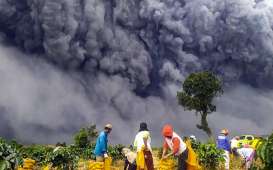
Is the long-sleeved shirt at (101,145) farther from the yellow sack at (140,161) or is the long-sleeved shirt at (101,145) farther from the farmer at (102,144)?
the yellow sack at (140,161)

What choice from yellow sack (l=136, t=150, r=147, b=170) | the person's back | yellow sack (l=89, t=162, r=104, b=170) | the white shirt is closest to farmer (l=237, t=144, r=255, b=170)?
the person's back

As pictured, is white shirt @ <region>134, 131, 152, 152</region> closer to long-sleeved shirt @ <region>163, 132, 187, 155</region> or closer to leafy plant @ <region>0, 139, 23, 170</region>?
long-sleeved shirt @ <region>163, 132, 187, 155</region>

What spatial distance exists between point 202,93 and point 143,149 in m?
35.0

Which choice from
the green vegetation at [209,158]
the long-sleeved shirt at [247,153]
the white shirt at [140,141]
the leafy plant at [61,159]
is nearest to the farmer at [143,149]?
the white shirt at [140,141]

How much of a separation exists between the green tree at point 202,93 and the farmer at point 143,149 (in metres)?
33.2

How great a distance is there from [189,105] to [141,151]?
115 feet

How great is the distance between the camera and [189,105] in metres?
46.9

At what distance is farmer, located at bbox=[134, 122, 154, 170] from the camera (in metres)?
12.2

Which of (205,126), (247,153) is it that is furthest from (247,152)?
(205,126)

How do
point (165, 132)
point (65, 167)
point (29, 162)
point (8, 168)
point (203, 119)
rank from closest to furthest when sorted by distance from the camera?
point (8, 168) → point (165, 132) → point (29, 162) → point (65, 167) → point (203, 119)

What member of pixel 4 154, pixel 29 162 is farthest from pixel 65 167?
pixel 4 154

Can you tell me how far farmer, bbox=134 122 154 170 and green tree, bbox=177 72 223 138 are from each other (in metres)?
33.2

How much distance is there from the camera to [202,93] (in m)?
46.8

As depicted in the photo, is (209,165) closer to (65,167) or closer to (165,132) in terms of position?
(65,167)
